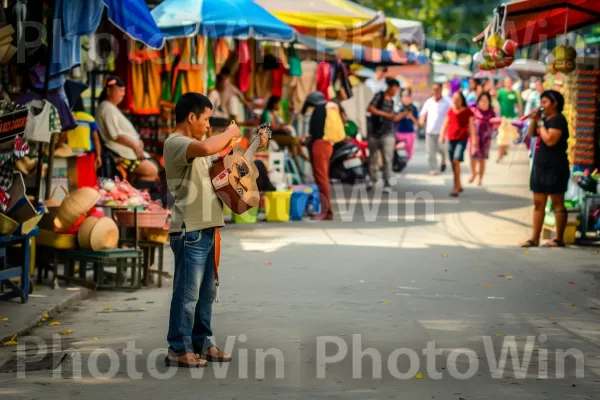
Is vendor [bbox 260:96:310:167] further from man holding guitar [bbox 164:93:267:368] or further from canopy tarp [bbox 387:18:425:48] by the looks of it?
man holding guitar [bbox 164:93:267:368]

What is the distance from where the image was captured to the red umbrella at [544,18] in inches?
558

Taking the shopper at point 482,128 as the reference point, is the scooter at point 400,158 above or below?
below

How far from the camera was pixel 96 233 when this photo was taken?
11195 millimetres

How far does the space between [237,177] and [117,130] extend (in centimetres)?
709

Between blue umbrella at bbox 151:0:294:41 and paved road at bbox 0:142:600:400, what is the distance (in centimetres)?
289

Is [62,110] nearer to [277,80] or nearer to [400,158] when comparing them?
[277,80]

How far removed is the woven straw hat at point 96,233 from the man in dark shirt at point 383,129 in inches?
497

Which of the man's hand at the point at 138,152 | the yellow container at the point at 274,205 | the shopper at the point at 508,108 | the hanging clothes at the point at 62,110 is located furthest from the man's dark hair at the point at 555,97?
the shopper at the point at 508,108

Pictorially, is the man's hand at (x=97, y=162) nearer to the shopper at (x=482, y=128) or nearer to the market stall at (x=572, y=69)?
the market stall at (x=572, y=69)

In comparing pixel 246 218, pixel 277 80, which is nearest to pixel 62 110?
pixel 246 218

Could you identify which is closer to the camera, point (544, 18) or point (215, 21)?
point (544, 18)

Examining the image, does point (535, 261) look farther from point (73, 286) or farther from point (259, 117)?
point (259, 117)

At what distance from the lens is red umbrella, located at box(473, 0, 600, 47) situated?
46.5ft

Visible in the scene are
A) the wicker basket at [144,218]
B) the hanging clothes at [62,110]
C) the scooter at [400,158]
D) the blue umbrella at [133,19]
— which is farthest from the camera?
the scooter at [400,158]
